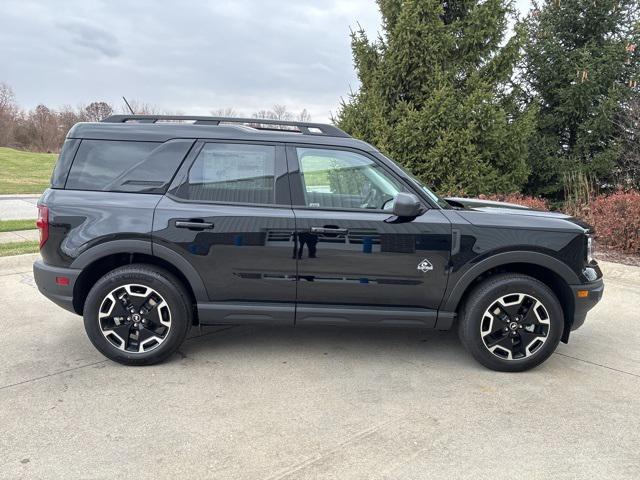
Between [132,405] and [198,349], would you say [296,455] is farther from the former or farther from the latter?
[198,349]

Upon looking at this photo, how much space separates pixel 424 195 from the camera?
11.6 ft

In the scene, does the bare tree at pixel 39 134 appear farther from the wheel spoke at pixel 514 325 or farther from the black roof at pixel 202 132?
the wheel spoke at pixel 514 325

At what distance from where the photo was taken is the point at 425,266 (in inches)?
135

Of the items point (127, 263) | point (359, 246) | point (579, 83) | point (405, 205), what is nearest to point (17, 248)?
point (127, 263)

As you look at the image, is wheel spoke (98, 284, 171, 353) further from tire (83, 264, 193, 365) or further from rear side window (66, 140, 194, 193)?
rear side window (66, 140, 194, 193)

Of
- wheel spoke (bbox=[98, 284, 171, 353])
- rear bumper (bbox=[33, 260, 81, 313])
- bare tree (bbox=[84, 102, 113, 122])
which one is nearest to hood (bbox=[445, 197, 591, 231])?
wheel spoke (bbox=[98, 284, 171, 353])

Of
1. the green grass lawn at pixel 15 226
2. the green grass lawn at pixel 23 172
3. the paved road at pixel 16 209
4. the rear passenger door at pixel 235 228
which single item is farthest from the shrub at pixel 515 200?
the green grass lawn at pixel 23 172

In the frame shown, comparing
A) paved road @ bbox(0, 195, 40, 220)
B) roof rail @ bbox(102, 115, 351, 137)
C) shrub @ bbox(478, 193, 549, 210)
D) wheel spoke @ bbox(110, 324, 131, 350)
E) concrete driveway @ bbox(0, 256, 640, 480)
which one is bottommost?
concrete driveway @ bbox(0, 256, 640, 480)

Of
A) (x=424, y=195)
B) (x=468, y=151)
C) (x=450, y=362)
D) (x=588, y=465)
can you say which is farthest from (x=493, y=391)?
(x=468, y=151)

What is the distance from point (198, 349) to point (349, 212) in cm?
175

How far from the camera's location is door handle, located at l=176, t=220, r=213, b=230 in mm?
3414

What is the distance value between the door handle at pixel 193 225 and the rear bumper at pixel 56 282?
855 mm

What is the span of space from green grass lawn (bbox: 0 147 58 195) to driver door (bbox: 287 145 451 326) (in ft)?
63.6

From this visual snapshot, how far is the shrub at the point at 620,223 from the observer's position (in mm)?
7031
